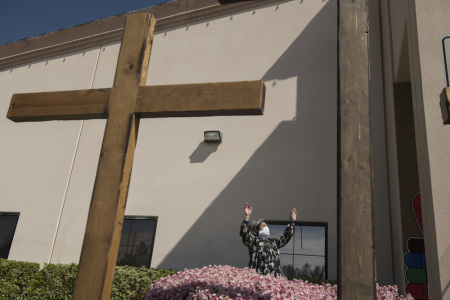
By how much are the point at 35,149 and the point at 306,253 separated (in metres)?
7.63

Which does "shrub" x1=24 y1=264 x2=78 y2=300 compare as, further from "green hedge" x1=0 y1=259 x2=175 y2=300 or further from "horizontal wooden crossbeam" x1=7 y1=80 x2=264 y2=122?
"horizontal wooden crossbeam" x1=7 y1=80 x2=264 y2=122

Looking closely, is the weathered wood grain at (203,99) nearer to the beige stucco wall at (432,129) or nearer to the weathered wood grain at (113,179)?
the weathered wood grain at (113,179)

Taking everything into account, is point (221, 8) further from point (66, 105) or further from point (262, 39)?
point (66, 105)

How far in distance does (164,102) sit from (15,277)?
23.3ft

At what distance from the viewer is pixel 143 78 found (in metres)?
3.14

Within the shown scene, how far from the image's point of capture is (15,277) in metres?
8.13

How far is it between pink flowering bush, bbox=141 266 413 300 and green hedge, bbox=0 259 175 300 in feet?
5.17

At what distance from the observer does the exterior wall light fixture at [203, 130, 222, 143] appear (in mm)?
8609

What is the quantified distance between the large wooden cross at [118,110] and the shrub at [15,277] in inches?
235

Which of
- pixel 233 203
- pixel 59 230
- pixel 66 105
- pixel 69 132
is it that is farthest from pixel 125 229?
pixel 66 105

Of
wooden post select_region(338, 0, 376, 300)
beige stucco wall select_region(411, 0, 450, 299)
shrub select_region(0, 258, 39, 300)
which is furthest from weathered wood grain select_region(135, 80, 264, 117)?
shrub select_region(0, 258, 39, 300)

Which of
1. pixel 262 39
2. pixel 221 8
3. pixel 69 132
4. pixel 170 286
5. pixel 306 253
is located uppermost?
pixel 221 8

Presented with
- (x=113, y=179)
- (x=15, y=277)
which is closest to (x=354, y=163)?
(x=113, y=179)

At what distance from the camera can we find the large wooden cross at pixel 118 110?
8.66 ft
